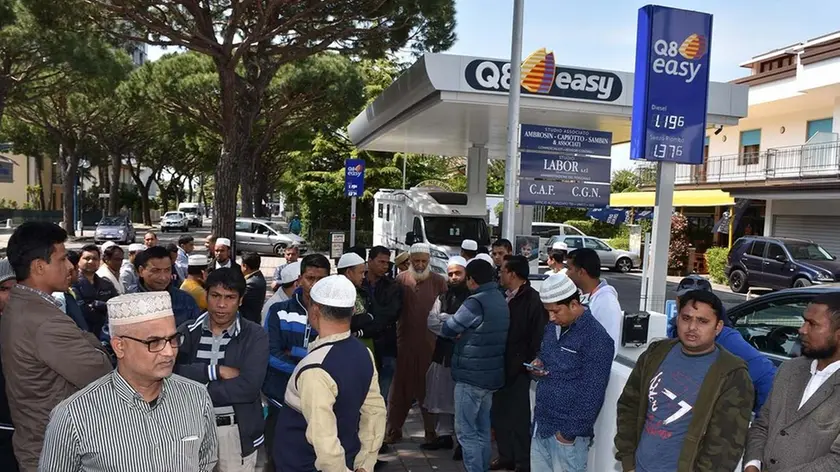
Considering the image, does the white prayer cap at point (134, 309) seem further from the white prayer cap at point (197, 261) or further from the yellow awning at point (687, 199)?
the yellow awning at point (687, 199)

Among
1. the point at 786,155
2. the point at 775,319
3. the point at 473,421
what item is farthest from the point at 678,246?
the point at 473,421

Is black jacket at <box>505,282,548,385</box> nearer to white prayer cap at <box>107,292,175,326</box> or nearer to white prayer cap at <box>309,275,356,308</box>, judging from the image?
white prayer cap at <box>309,275,356,308</box>

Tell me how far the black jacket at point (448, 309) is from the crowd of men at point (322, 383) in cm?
69

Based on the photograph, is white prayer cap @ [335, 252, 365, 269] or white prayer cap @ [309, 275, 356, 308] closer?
white prayer cap @ [309, 275, 356, 308]

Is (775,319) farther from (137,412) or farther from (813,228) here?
(813,228)

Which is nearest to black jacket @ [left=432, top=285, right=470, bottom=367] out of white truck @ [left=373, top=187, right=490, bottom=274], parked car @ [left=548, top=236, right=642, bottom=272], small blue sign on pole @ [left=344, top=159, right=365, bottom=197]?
small blue sign on pole @ [left=344, top=159, right=365, bottom=197]

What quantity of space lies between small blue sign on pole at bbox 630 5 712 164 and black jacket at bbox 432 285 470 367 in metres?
2.93

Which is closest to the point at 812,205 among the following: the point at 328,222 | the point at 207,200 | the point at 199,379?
the point at 328,222

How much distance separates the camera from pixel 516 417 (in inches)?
208

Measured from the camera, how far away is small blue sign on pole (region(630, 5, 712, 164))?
6.79m

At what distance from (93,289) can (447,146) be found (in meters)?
12.5

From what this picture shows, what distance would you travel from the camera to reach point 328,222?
30500mm

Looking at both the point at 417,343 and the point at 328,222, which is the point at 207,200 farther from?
the point at 417,343

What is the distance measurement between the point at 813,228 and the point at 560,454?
22902 mm
